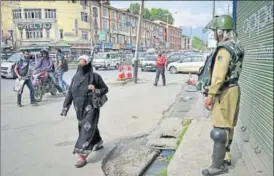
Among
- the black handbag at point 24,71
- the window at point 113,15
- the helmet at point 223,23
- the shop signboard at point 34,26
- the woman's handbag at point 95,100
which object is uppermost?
the window at point 113,15

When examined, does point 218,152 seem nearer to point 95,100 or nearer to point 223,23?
point 223,23

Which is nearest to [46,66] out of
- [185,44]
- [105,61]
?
[105,61]

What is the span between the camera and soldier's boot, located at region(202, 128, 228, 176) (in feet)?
13.5

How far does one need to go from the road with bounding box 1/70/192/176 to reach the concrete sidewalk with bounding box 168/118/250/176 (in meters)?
1.13

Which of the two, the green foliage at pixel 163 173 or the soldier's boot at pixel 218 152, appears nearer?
the soldier's boot at pixel 218 152

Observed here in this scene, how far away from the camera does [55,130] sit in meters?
7.42

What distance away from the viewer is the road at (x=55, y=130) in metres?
5.05

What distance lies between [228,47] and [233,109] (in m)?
0.77

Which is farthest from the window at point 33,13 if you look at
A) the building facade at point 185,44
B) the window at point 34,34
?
the building facade at point 185,44

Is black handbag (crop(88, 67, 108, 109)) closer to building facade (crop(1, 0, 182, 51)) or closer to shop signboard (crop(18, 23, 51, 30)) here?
building facade (crop(1, 0, 182, 51))

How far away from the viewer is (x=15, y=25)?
5859 centimetres

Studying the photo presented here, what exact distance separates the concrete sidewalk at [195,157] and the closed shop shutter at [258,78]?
12.7 inches

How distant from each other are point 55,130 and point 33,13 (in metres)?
55.3

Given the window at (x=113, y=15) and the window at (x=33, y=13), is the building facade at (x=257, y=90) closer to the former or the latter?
the window at (x=33, y=13)
